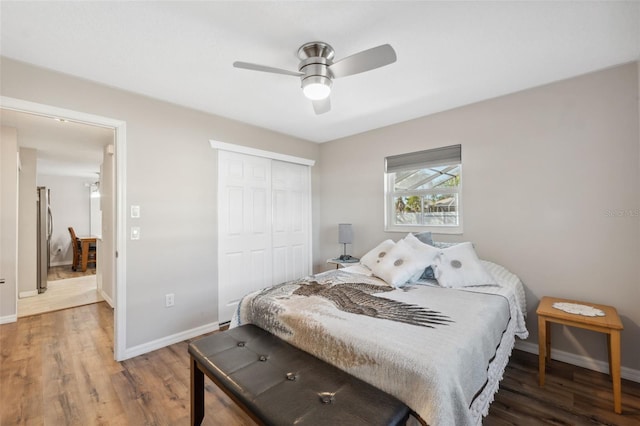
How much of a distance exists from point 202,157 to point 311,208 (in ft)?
5.87

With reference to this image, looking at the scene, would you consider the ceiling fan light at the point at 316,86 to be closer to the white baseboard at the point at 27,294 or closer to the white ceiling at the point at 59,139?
the white ceiling at the point at 59,139

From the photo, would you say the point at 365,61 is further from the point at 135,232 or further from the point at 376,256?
the point at 135,232

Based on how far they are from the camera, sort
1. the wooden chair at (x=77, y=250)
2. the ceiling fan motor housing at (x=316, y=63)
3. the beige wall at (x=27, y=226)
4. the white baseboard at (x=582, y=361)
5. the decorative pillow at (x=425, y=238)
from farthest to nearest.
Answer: the wooden chair at (x=77, y=250)
the beige wall at (x=27, y=226)
the decorative pillow at (x=425, y=238)
the white baseboard at (x=582, y=361)
the ceiling fan motor housing at (x=316, y=63)

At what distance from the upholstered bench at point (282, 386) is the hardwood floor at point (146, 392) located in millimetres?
481

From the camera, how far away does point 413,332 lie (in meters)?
1.38

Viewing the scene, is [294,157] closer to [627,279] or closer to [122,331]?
[122,331]

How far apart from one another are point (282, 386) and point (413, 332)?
0.69 meters

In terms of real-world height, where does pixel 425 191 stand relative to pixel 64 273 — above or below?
above

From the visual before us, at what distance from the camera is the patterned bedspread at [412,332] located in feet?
3.65

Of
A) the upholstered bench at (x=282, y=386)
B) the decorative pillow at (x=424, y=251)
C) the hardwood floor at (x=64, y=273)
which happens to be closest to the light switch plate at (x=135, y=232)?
the upholstered bench at (x=282, y=386)

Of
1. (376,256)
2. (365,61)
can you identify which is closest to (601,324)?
(376,256)

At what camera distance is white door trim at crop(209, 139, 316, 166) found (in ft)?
10.2

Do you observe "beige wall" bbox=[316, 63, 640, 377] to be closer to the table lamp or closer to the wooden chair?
the table lamp

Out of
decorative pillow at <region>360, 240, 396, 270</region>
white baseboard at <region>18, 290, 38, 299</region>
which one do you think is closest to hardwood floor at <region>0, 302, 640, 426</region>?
decorative pillow at <region>360, 240, 396, 270</region>
